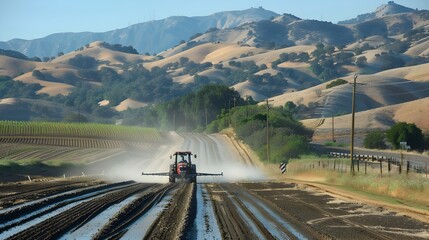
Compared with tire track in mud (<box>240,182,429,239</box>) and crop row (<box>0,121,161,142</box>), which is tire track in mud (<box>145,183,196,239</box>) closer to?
tire track in mud (<box>240,182,429,239</box>)

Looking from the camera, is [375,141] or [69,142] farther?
[375,141]

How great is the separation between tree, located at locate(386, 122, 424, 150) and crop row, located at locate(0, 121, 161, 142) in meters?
39.6

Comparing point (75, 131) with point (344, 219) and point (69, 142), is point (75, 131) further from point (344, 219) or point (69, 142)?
point (344, 219)

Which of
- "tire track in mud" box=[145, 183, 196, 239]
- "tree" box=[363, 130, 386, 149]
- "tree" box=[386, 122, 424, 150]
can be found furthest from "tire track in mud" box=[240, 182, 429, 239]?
"tree" box=[363, 130, 386, 149]

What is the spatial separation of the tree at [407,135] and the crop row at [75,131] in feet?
130

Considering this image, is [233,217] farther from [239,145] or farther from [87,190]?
[239,145]

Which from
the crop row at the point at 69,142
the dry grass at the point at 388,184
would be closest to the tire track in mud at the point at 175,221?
the dry grass at the point at 388,184

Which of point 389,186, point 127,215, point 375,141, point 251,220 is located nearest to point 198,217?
point 251,220

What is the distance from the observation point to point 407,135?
11894 centimetres

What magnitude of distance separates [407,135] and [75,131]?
178 feet

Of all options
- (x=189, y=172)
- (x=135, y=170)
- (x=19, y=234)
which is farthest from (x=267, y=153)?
(x=19, y=234)

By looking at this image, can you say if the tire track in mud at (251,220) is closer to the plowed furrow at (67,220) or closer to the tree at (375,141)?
the plowed furrow at (67,220)

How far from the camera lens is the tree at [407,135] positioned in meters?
119

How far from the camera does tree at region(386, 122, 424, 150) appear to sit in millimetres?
118625
